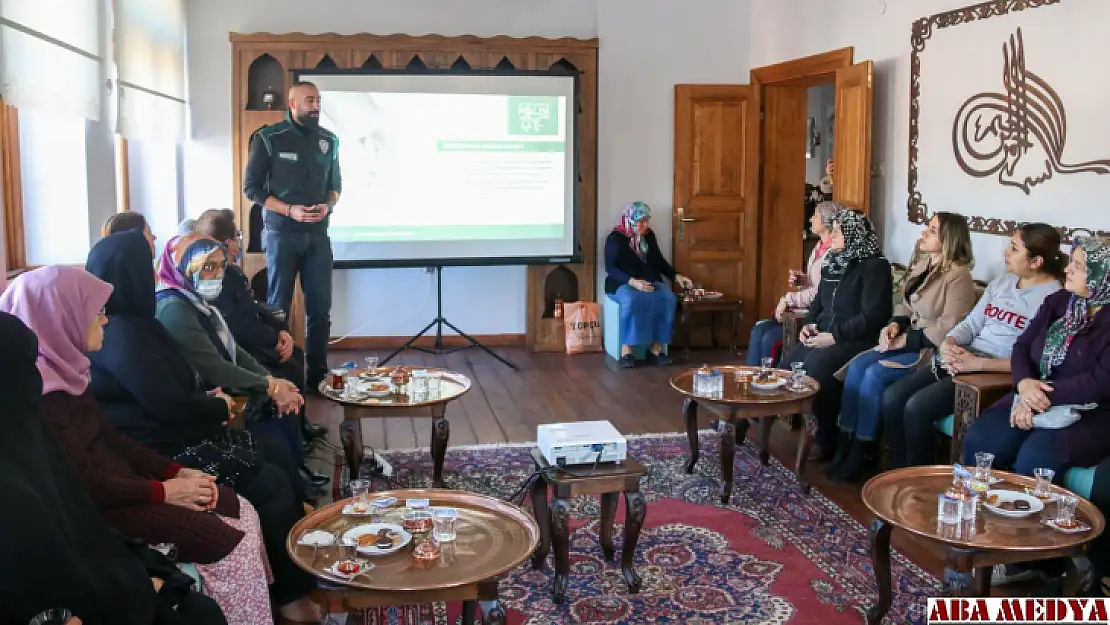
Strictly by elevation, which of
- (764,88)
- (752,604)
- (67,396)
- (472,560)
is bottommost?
(752,604)

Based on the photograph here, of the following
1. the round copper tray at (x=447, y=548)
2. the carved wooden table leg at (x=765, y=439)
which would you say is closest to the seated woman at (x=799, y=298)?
the carved wooden table leg at (x=765, y=439)

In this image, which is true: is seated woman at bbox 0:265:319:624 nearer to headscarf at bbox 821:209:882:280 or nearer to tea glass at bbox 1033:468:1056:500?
tea glass at bbox 1033:468:1056:500

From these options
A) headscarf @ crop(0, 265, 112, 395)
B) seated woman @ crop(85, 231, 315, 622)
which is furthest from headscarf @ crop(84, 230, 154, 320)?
headscarf @ crop(0, 265, 112, 395)

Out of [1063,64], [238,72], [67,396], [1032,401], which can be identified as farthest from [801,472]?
[238,72]

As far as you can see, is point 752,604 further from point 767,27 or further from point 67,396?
point 767,27

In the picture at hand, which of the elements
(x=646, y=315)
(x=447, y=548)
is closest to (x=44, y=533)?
(x=447, y=548)

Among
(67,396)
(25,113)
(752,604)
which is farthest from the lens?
(25,113)

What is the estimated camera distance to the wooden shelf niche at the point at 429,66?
7023 millimetres

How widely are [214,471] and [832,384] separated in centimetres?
286

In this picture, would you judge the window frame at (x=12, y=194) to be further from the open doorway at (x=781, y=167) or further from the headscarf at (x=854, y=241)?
the open doorway at (x=781, y=167)

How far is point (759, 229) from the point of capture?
7609 millimetres

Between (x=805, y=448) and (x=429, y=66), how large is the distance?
4269mm

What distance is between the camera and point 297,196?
5.77m

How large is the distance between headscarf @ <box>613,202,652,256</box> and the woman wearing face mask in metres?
4.81
